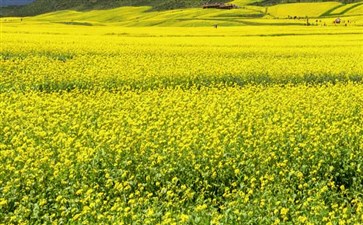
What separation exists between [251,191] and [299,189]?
1.29 meters

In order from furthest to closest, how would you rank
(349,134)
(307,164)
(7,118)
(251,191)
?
1. (7,118)
2. (349,134)
3. (307,164)
4. (251,191)

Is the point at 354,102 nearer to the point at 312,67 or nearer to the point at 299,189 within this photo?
the point at 299,189

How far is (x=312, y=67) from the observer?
72.1 feet

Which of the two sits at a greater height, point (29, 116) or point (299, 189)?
point (29, 116)

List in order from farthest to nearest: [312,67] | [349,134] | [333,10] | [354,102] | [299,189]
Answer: [333,10]
[312,67]
[354,102]
[349,134]
[299,189]

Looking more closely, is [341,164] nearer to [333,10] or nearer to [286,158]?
[286,158]

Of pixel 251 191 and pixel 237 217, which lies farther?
pixel 251 191

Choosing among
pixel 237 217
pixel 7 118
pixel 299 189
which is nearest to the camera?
pixel 237 217

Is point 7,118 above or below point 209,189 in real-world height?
above

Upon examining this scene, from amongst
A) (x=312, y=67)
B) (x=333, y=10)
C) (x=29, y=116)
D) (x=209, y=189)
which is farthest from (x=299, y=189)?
(x=333, y=10)

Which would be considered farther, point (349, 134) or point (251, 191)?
point (349, 134)

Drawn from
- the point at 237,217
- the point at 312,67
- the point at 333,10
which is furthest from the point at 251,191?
the point at 333,10

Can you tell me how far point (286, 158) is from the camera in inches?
380

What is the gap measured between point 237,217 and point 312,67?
618 inches
